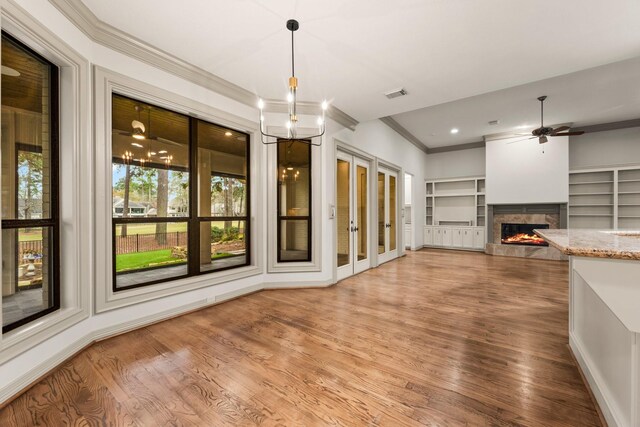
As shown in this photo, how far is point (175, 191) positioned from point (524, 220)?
→ 863 cm

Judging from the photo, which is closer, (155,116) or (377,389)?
(377,389)

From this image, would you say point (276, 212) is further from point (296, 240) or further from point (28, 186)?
point (28, 186)

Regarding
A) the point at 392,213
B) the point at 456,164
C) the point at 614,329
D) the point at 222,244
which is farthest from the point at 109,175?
the point at 456,164

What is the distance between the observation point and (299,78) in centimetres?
348

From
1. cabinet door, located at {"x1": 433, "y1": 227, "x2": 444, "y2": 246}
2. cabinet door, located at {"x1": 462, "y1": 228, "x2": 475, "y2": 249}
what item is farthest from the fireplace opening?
cabinet door, located at {"x1": 433, "y1": 227, "x2": 444, "y2": 246}

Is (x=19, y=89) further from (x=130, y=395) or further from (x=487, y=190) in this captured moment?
(x=487, y=190)

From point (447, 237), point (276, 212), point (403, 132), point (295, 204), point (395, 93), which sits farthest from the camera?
point (447, 237)

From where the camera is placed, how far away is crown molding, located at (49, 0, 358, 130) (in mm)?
2219

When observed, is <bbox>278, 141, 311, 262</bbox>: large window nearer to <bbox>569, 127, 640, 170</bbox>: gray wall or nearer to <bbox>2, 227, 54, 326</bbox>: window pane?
<bbox>2, 227, 54, 326</bbox>: window pane

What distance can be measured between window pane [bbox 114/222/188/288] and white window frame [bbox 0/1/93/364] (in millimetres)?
453

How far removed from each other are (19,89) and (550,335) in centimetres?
519

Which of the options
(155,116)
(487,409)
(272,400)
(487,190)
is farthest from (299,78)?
(487,190)

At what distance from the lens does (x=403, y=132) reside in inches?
288

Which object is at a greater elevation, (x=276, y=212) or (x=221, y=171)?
(x=221, y=171)
